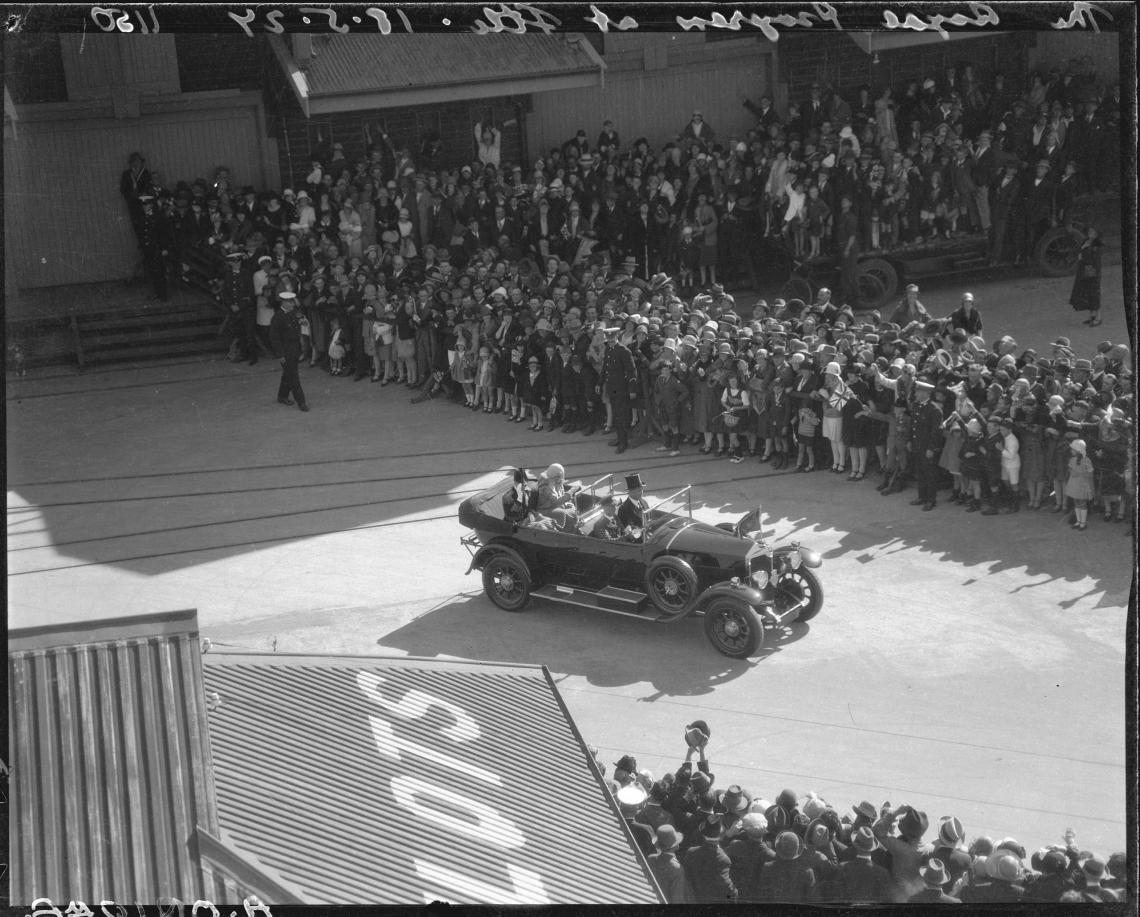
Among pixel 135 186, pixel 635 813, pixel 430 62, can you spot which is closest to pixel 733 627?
pixel 635 813

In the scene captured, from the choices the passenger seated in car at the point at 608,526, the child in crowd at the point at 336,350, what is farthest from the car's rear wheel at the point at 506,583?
the child in crowd at the point at 336,350

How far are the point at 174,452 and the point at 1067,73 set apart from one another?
15580mm

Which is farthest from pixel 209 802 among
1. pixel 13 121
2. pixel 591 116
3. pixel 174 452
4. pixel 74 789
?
pixel 591 116

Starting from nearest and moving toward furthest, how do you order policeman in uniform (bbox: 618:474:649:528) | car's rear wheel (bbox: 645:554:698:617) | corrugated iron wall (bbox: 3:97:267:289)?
car's rear wheel (bbox: 645:554:698:617)
policeman in uniform (bbox: 618:474:649:528)
corrugated iron wall (bbox: 3:97:267:289)

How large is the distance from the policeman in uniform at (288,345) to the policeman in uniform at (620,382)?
4619 mm

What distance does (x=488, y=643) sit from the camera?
48.4 ft

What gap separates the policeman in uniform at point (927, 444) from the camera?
16703mm

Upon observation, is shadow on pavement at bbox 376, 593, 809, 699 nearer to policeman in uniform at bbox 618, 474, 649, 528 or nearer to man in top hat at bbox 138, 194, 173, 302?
policeman in uniform at bbox 618, 474, 649, 528

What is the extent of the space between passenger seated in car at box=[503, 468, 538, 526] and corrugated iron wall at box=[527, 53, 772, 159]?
11.1 m

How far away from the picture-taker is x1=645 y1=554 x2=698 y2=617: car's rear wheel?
47.0 feet

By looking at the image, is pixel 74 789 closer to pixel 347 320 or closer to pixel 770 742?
pixel 770 742

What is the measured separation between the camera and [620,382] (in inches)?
751

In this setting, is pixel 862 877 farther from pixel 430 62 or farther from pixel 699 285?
pixel 430 62

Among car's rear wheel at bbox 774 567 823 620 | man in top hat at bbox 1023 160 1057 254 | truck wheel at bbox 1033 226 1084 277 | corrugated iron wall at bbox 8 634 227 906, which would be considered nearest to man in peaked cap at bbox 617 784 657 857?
corrugated iron wall at bbox 8 634 227 906
